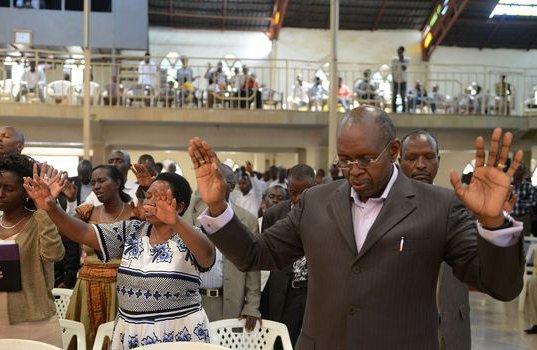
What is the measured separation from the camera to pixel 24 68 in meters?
12.0

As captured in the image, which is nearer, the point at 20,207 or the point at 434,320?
the point at 434,320

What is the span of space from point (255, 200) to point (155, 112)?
4.02 metres

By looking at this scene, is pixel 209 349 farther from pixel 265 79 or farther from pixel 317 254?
pixel 265 79

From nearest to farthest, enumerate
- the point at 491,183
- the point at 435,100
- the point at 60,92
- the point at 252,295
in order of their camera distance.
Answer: the point at 491,183 < the point at 252,295 < the point at 60,92 < the point at 435,100

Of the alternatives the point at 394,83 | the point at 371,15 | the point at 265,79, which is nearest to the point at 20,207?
the point at 394,83

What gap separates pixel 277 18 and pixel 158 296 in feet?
57.3

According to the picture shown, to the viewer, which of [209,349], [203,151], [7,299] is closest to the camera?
[203,151]

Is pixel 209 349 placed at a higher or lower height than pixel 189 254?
lower

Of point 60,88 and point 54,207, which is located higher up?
point 60,88

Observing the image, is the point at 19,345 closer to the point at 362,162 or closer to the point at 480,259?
the point at 362,162

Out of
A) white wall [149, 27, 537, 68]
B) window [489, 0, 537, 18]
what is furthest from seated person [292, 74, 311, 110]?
window [489, 0, 537, 18]

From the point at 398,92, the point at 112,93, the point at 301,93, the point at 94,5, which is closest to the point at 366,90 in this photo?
the point at 398,92

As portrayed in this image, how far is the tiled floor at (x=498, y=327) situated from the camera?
18.1 feet

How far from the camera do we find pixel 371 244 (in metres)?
1.76
